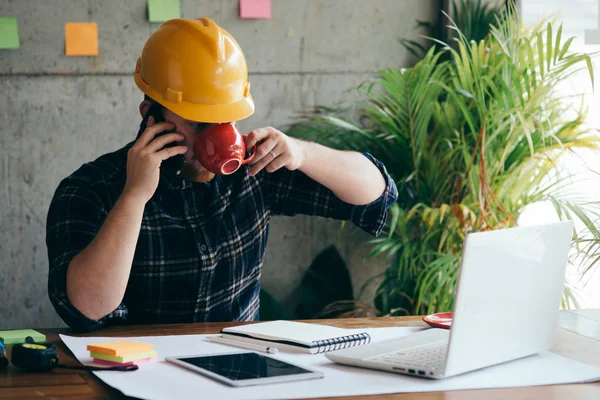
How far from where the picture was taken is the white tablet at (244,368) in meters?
1.06

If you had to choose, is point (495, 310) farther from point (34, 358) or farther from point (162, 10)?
point (162, 10)

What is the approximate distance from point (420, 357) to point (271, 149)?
644mm

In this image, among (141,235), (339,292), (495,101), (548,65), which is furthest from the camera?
(339,292)

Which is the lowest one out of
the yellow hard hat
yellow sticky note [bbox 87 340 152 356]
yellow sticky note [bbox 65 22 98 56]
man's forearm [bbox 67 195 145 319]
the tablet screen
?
the tablet screen

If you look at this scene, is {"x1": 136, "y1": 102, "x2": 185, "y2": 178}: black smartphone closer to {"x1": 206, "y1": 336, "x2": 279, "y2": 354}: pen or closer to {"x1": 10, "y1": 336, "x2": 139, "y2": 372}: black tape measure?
{"x1": 206, "y1": 336, "x2": 279, "y2": 354}: pen

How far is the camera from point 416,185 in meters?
2.82

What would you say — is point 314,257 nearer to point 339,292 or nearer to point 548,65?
point 339,292

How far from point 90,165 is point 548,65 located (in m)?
1.46

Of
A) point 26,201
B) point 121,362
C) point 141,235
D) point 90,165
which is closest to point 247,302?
point 141,235

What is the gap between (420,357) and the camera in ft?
3.87

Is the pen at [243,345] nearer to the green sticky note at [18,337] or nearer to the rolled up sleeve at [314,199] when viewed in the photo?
the green sticky note at [18,337]

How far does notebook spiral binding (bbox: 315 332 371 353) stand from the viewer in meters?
1.27

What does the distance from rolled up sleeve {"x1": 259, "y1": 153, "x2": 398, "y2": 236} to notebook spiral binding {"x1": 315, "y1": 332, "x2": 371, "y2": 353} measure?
2.03ft

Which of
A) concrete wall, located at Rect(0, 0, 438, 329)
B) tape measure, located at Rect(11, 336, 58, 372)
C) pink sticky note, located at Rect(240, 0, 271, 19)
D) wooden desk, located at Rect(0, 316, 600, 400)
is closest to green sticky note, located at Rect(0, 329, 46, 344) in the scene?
wooden desk, located at Rect(0, 316, 600, 400)
